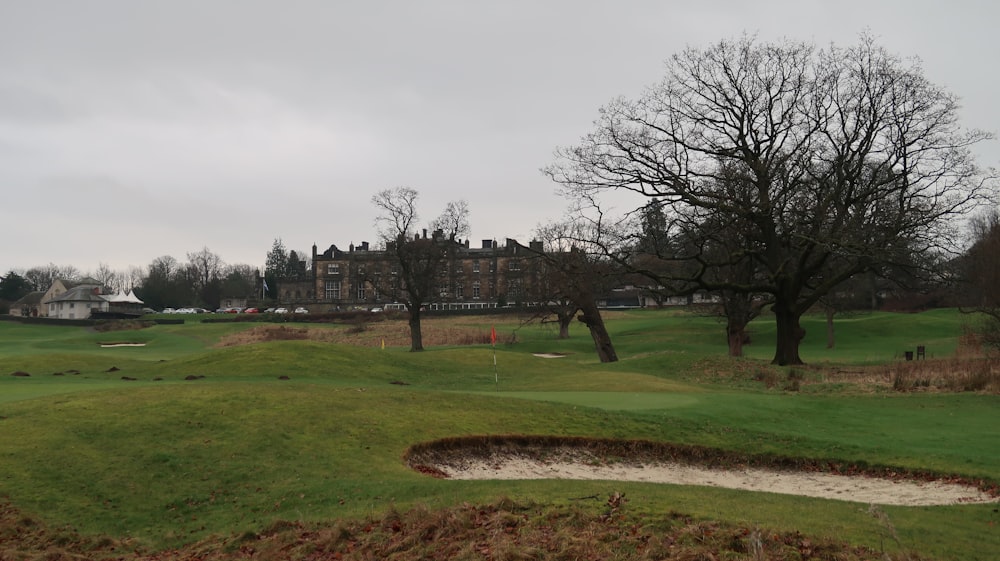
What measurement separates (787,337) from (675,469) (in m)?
24.7

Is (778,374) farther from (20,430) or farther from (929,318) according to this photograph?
(929,318)

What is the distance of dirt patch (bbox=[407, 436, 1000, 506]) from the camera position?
1606cm

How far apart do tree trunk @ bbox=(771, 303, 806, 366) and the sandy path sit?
23812 mm

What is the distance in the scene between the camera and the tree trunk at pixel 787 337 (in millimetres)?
40938

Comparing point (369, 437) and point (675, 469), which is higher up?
point (369, 437)

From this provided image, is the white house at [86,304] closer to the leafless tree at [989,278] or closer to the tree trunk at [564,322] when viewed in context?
the tree trunk at [564,322]

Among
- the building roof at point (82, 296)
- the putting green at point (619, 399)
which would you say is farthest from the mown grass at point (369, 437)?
the building roof at point (82, 296)

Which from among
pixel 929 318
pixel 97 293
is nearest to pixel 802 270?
pixel 929 318

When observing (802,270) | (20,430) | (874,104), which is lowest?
(20,430)

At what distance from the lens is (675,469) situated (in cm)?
1895

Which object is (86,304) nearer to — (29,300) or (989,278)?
(29,300)

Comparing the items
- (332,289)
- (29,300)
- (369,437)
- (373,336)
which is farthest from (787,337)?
(29,300)

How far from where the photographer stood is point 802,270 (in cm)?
4031

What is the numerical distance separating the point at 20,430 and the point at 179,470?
4.72 m
